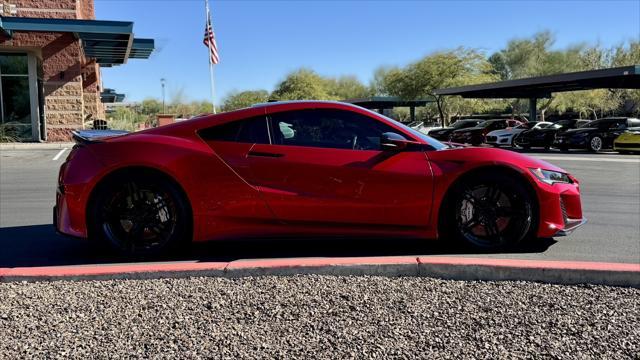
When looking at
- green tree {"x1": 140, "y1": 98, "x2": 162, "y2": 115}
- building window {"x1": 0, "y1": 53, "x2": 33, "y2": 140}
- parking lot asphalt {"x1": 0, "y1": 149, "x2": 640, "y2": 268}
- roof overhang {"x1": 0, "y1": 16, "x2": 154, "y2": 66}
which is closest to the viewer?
parking lot asphalt {"x1": 0, "y1": 149, "x2": 640, "y2": 268}

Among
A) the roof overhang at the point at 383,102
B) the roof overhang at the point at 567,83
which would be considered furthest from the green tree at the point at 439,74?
the roof overhang at the point at 567,83

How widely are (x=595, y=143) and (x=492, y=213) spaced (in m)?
21.1

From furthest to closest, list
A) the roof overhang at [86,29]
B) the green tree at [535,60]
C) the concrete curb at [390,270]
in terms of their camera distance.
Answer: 1. the green tree at [535,60]
2. the roof overhang at [86,29]
3. the concrete curb at [390,270]

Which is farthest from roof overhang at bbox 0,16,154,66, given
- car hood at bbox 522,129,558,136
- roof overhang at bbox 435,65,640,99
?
roof overhang at bbox 435,65,640,99

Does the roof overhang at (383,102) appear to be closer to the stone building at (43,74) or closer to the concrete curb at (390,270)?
the stone building at (43,74)

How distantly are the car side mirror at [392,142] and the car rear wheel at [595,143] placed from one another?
21.3 metres

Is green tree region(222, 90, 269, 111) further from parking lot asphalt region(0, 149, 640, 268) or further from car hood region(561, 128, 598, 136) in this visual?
parking lot asphalt region(0, 149, 640, 268)

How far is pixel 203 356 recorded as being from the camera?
266 cm

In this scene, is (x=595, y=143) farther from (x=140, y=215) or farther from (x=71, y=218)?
(x=71, y=218)

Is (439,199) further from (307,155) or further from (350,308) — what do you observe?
(350,308)

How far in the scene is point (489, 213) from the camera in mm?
4621

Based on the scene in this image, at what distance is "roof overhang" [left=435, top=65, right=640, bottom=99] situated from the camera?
81.3 feet

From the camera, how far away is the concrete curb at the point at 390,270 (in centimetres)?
373

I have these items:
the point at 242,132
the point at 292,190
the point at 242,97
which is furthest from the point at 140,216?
the point at 242,97
